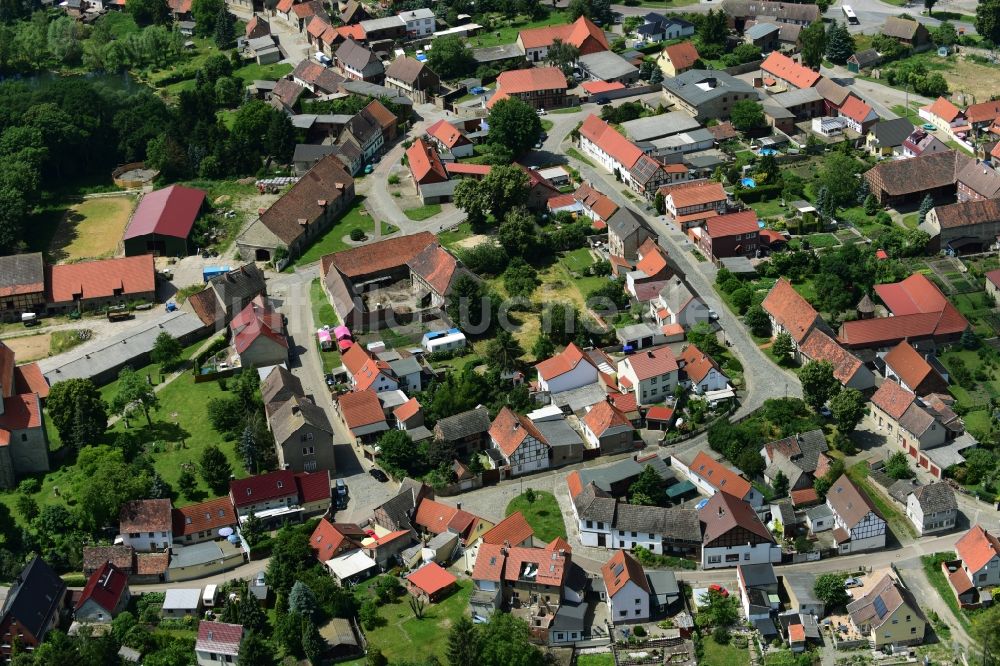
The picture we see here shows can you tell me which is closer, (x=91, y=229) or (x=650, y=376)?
(x=650, y=376)

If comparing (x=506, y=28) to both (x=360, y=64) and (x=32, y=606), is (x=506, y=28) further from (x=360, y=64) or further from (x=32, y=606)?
(x=32, y=606)

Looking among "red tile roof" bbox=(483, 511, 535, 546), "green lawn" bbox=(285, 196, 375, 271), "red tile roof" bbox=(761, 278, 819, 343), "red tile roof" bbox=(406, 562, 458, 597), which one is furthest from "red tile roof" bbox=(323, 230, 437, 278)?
"red tile roof" bbox=(406, 562, 458, 597)

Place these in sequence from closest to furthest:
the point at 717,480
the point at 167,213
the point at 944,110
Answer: the point at 717,480, the point at 167,213, the point at 944,110

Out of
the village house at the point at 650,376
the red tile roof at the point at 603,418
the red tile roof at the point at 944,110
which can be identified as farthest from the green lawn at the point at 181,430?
the red tile roof at the point at 944,110

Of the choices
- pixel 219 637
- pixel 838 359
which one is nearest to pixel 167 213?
pixel 219 637

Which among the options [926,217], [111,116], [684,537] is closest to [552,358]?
[684,537]

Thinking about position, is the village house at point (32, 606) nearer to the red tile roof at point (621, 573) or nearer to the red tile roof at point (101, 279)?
the red tile roof at point (621, 573)
